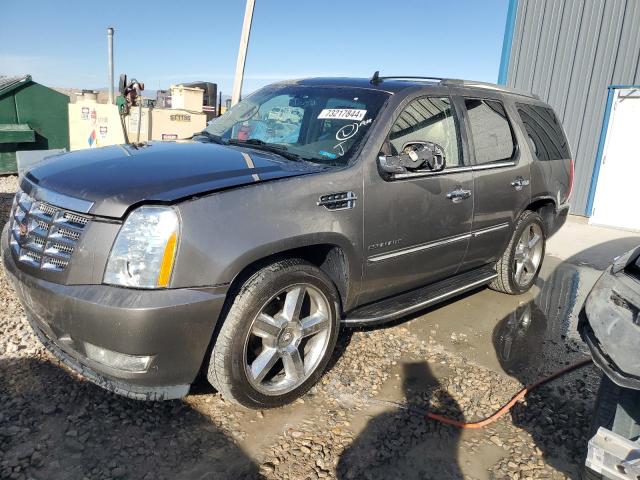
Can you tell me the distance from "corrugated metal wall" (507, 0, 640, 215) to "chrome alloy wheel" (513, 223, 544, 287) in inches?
218

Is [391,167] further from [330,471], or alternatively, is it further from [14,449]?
[14,449]

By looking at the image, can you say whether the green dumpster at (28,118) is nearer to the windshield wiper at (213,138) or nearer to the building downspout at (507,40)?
the windshield wiper at (213,138)

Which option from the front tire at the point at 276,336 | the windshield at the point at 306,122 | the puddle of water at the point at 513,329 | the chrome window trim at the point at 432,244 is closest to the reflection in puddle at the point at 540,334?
the puddle of water at the point at 513,329

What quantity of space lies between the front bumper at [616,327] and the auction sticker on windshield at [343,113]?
195 cm

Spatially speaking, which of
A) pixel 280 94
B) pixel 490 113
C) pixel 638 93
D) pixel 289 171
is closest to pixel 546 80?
pixel 638 93

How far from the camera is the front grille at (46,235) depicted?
2.49m

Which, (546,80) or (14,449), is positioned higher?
(546,80)

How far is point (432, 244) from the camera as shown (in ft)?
12.4

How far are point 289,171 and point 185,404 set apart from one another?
1470 millimetres

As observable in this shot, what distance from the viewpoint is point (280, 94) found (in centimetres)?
410

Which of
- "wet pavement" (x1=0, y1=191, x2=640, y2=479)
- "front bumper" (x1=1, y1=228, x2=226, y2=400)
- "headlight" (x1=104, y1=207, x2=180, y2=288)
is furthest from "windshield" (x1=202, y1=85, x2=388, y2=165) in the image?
"wet pavement" (x1=0, y1=191, x2=640, y2=479)

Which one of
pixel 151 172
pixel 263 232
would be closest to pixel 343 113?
pixel 263 232

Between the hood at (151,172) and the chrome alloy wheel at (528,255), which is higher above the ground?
the hood at (151,172)

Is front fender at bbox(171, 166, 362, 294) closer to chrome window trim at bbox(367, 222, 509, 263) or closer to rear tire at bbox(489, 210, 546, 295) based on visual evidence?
chrome window trim at bbox(367, 222, 509, 263)
